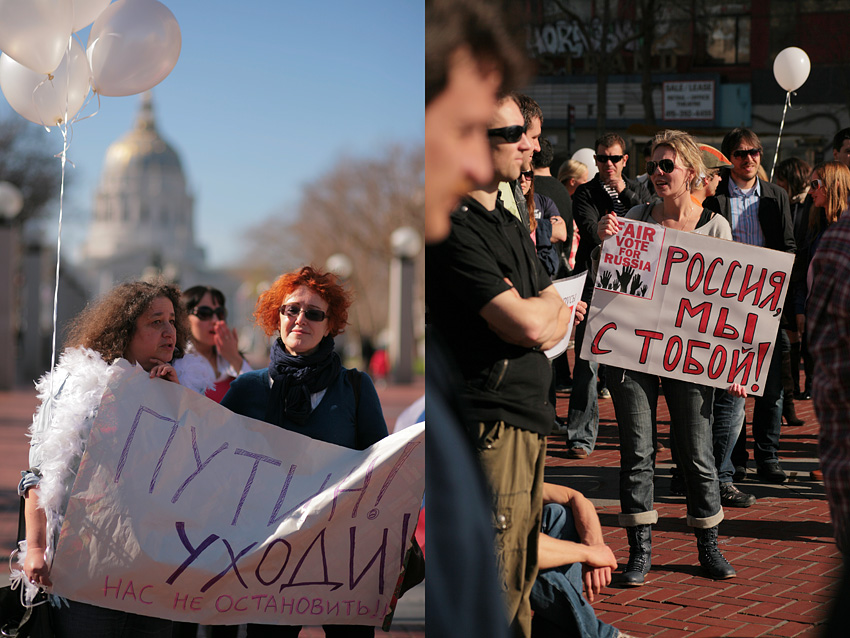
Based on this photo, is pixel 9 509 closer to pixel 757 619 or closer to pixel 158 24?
pixel 158 24

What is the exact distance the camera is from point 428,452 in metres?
2.37

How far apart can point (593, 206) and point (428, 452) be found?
72 centimetres

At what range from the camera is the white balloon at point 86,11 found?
13.1 feet

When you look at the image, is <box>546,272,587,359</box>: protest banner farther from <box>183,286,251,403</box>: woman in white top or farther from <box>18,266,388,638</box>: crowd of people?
<box>183,286,251,403</box>: woman in white top

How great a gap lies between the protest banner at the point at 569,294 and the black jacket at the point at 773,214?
1.22 ft

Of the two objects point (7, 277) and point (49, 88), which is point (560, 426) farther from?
point (7, 277)

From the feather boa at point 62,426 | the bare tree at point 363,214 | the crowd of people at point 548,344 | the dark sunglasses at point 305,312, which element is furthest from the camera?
the bare tree at point 363,214

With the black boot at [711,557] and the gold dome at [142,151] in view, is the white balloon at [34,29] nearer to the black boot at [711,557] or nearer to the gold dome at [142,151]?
the black boot at [711,557]

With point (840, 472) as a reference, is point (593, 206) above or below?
above

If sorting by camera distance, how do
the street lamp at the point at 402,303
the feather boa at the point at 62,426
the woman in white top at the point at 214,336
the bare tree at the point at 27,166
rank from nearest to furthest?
the feather boa at the point at 62,426
the woman in white top at the point at 214,336
the street lamp at the point at 402,303
the bare tree at the point at 27,166

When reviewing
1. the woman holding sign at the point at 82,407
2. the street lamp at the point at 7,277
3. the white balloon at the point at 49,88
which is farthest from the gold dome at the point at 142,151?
the woman holding sign at the point at 82,407

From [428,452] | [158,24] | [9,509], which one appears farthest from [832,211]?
[9,509]

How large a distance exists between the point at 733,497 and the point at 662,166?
844mm

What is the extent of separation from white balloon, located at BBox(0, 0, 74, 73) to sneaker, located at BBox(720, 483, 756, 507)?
9.84 feet
